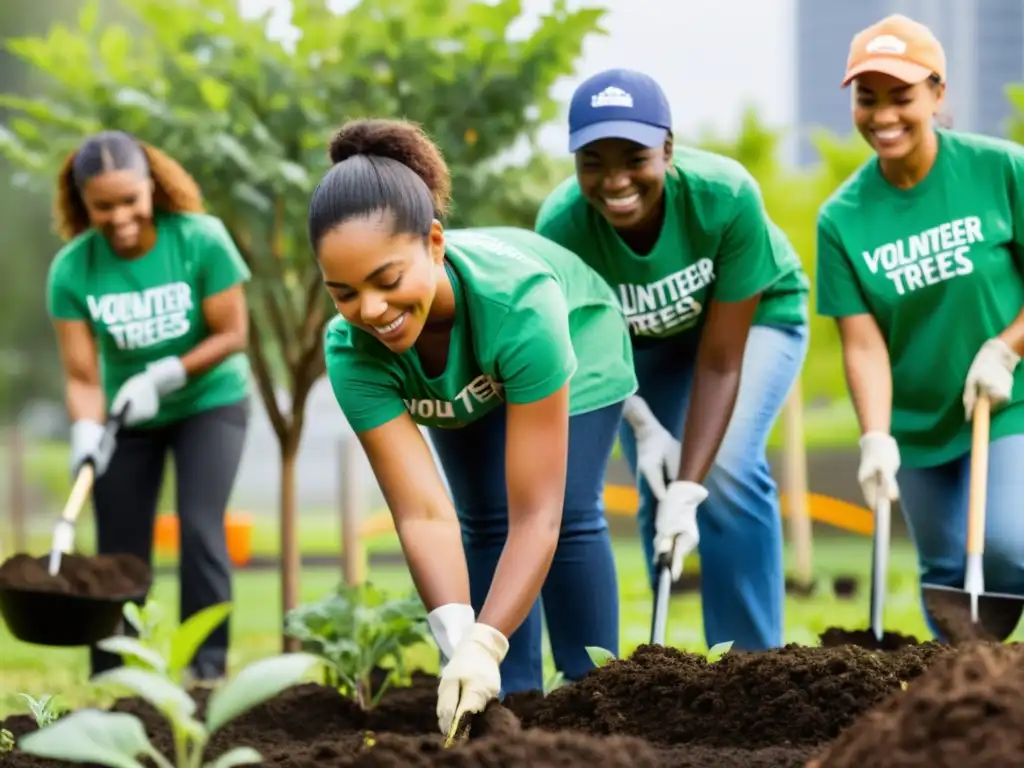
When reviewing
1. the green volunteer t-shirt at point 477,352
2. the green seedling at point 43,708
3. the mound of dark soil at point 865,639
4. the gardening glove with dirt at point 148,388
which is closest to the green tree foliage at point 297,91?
the gardening glove with dirt at point 148,388

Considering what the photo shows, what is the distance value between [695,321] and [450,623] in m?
1.23

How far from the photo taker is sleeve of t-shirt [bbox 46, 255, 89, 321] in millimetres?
4219

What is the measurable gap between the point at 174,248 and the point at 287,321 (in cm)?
115

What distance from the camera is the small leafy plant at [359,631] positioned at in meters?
3.68

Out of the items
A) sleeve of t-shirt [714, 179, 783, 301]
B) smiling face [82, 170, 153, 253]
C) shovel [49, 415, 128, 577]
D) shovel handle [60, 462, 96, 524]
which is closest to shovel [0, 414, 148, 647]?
shovel [49, 415, 128, 577]

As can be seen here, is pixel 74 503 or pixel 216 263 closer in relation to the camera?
pixel 74 503

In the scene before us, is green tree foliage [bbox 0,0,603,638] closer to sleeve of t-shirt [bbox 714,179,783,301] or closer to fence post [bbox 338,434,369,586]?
sleeve of t-shirt [bbox 714,179,783,301]

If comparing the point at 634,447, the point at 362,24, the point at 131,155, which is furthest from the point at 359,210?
the point at 362,24

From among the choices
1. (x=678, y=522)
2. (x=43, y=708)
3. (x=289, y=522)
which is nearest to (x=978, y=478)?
(x=678, y=522)

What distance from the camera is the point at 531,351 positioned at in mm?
2525

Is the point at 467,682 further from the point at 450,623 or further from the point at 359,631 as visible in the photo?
the point at 359,631

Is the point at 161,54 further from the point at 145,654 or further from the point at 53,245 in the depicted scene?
the point at 53,245

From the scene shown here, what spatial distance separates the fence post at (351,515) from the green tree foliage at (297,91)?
162 centimetres

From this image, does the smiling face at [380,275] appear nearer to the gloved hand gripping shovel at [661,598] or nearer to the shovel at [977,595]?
the gloved hand gripping shovel at [661,598]
